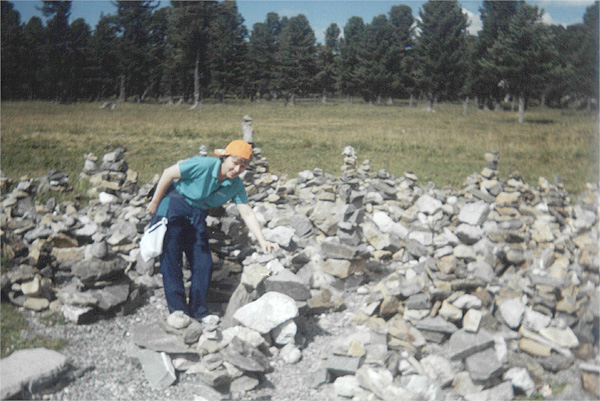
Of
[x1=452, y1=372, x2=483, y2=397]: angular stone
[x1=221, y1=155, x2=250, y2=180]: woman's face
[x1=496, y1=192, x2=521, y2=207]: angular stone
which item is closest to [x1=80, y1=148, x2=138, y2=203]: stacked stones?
[x1=221, y1=155, x2=250, y2=180]: woman's face

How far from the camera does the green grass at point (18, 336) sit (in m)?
3.51

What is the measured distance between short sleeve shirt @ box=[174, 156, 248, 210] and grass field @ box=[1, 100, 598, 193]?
123cm

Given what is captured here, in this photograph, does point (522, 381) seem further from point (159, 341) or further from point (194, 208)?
point (194, 208)

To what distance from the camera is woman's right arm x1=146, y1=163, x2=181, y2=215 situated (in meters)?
3.54

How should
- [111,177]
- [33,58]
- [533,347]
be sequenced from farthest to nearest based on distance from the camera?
[111,177], [33,58], [533,347]

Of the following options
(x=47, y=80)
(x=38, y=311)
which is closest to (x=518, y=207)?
(x=38, y=311)

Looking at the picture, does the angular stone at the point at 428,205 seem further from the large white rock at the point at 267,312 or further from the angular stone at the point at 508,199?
the large white rock at the point at 267,312

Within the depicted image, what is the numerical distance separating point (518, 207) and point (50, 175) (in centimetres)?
524

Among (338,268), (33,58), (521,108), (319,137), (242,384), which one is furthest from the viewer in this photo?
(319,137)

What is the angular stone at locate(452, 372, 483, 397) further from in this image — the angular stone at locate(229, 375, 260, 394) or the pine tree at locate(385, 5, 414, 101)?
the pine tree at locate(385, 5, 414, 101)

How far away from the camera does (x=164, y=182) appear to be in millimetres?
3578

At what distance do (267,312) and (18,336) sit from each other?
201 centimetres

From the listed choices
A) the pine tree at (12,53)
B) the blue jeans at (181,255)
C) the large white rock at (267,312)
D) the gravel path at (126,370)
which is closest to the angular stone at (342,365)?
the gravel path at (126,370)

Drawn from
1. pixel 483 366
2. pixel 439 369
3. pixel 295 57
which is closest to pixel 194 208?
pixel 295 57
